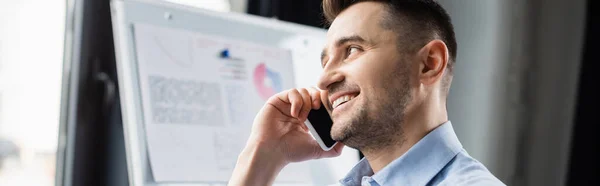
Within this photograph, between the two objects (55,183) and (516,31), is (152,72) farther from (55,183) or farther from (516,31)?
(516,31)

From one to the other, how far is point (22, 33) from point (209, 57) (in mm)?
528

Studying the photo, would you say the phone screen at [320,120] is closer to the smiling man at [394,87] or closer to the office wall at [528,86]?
the smiling man at [394,87]

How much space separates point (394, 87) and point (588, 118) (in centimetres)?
136

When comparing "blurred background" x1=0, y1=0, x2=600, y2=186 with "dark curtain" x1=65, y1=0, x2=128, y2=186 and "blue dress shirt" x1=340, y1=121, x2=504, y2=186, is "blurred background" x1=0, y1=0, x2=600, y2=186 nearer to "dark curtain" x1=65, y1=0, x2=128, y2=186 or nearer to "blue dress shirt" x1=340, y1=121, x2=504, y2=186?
"dark curtain" x1=65, y1=0, x2=128, y2=186

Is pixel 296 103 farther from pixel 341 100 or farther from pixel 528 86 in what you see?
pixel 528 86

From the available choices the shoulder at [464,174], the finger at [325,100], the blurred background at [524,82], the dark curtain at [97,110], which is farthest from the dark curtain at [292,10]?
the shoulder at [464,174]

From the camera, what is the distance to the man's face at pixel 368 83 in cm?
134

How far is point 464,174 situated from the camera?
46.9 inches

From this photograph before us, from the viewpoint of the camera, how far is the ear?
1345mm

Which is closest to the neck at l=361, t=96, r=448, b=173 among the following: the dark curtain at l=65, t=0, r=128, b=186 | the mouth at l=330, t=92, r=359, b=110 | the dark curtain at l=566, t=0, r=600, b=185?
the mouth at l=330, t=92, r=359, b=110

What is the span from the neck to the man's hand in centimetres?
21

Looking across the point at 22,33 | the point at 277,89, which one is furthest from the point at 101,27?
the point at 277,89

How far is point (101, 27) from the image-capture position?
194cm

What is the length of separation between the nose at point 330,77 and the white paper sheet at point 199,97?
16.2 inches
